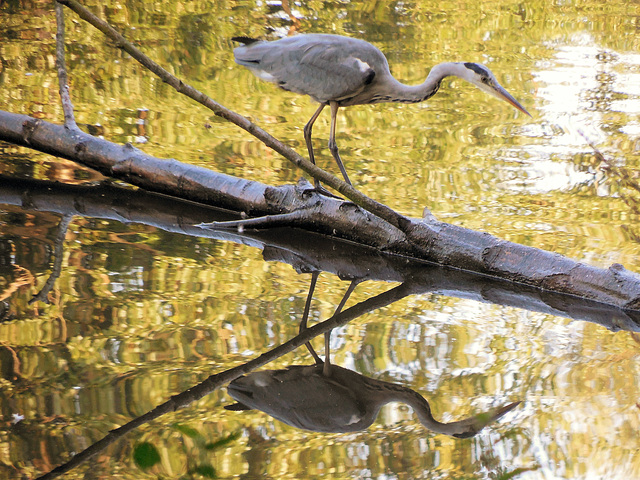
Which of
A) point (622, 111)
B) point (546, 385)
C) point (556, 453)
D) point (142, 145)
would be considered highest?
point (622, 111)

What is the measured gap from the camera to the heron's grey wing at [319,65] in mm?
4859

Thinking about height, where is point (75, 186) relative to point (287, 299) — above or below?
above

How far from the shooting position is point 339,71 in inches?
192

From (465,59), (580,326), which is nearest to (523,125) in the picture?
(465,59)

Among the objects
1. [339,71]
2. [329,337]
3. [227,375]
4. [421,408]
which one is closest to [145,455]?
[227,375]

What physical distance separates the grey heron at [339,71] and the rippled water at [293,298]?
0.97 m

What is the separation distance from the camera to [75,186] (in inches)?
221

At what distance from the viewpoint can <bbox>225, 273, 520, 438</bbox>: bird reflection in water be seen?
9.92 ft

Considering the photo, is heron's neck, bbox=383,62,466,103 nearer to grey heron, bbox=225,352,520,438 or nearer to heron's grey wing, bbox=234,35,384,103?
heron's grey wing, bbox=234,35,384,103

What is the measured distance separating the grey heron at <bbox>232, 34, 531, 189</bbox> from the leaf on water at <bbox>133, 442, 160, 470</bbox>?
2.65 metres

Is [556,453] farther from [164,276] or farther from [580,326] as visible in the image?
[164,276]

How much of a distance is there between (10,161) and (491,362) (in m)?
4.03

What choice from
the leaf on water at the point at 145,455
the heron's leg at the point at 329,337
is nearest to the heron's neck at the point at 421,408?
the heron's leg at the point at 329,337

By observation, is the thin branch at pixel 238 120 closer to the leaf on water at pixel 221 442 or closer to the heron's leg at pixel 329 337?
the heron's leg at pixel 329 337
